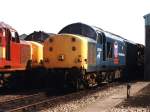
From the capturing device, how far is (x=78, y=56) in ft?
67.1

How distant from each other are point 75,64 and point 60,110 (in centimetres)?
653

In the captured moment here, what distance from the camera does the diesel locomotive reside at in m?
20.5

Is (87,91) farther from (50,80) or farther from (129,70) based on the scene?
(129,70)

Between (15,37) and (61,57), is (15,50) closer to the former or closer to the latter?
(15,37)

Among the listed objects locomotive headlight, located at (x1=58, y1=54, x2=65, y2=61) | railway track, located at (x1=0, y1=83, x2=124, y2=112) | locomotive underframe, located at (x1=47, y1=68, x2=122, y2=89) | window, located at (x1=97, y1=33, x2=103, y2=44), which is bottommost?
railway track, located at (x1=0, y1=83, x2=124, y2=112)

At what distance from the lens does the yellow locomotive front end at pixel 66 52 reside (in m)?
20.5

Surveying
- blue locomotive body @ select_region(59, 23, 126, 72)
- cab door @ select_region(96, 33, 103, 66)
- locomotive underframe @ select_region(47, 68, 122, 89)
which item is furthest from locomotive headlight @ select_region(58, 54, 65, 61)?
cab door @ select_region(96, 33, 103, 66)

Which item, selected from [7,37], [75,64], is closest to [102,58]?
[75,64]

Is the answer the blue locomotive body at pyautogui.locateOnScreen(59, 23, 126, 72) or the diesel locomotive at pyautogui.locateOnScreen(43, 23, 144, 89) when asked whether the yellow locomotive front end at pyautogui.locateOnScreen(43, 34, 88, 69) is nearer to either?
the diesel locomotive at pyautogui.locateOnScreen(43, 23, 144, 89)

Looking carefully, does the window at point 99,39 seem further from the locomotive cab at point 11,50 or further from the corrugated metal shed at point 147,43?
the corrugated metal shed at point 147,43

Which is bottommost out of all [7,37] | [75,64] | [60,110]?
[60,110]

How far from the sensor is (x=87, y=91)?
21.5 meters

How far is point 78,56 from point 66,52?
71cm

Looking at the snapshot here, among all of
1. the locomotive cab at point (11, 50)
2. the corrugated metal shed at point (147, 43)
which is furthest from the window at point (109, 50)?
the corrugated metal shed at point (147, 43)
